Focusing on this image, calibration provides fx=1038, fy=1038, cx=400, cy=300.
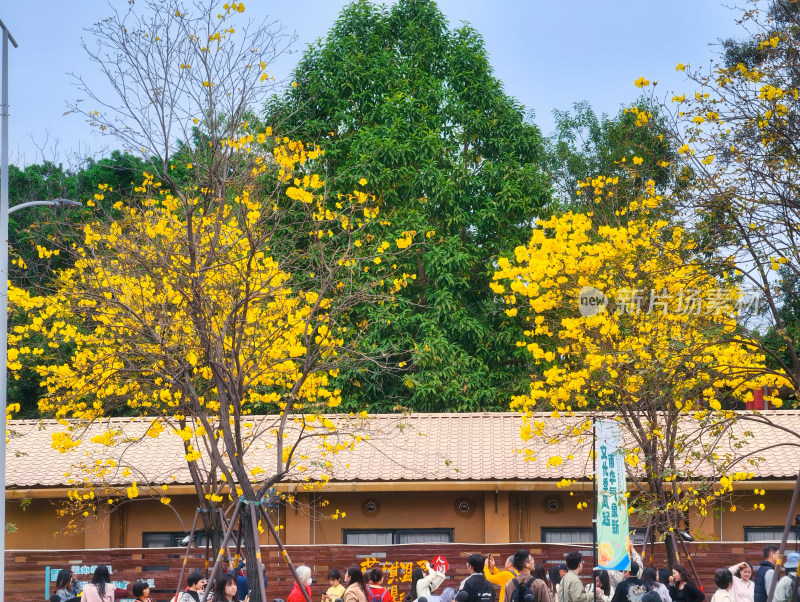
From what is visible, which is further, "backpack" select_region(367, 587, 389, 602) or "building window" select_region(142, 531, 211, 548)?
"building window" select_region(142, 531, 211, 548)

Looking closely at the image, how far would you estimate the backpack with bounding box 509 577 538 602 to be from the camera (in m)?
A: 12.4

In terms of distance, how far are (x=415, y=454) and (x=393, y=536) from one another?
188cm

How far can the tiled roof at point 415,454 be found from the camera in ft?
71.4

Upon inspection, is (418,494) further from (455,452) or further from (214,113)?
(214,113)

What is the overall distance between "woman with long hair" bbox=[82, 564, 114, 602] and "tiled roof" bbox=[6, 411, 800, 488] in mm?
6780

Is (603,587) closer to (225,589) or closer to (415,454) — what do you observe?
(225,589)

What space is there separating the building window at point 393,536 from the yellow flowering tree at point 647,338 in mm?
3626

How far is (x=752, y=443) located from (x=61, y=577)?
52.4 feet

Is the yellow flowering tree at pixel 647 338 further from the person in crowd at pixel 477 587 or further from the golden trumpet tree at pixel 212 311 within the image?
the golden trumpet tree at pixel 212 311

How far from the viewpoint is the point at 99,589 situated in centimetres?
1309

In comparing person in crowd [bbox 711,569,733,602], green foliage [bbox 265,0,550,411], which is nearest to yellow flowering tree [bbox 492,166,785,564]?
person in crowd [bbox 711,569,733,602]

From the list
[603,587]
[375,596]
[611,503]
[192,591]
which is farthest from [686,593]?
[192,591]

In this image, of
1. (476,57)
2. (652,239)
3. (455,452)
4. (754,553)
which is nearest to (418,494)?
(455,452)

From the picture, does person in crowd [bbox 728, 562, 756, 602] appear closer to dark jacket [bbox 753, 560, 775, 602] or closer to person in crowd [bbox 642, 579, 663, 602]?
dark jacket [bbox 753, 560, 775, 602]
